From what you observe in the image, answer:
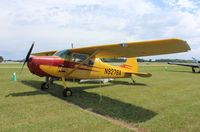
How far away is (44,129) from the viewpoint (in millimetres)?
5660

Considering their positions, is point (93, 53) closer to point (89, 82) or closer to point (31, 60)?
point (31, 60)

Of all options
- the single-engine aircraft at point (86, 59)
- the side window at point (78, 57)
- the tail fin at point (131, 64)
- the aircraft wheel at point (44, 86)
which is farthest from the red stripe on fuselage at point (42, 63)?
Answer: the tail fin at point (131, 64)

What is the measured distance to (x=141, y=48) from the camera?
31.3 ft

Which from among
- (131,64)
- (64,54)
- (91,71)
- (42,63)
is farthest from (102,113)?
(131,64)

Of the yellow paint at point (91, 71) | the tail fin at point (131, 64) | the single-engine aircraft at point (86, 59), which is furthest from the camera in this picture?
the tail fin at point (131, 64)

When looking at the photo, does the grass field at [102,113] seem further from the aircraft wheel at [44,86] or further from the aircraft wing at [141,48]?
the aircraft wheel at [44,86]

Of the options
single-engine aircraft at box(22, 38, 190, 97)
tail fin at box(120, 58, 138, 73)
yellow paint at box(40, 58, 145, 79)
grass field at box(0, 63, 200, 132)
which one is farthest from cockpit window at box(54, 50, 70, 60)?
tail fin at box(120, 58, 138, 73)

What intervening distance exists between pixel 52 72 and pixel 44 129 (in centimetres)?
521

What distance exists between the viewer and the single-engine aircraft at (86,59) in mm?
9078

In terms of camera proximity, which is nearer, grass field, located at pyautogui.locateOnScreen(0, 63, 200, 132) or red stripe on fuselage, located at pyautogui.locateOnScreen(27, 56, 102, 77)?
grass field, located at pyautogui.locateOnScreen(0, 63, 200, 132)

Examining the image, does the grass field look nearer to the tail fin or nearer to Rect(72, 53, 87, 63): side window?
→ Rect(72, 53, 87, 63): side window

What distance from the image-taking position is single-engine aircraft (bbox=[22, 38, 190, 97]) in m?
9.08

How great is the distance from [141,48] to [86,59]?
2.90 metres

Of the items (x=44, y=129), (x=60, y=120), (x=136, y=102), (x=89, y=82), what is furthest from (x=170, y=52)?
(x=89, y=82)
